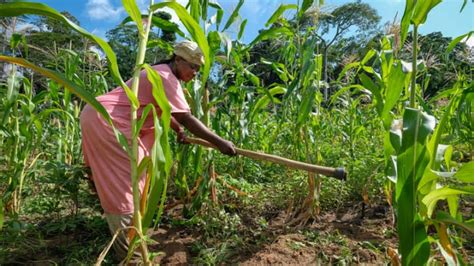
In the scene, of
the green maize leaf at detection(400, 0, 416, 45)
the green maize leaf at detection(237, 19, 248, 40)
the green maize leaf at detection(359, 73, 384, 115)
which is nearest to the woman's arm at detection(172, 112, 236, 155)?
the green maize leaf at detection(359, 73, 384, 115)

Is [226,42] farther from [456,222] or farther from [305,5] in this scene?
→ [456,222]

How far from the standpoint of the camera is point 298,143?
8.73 feet

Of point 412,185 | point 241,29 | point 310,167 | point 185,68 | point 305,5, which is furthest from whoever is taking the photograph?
point 241,29

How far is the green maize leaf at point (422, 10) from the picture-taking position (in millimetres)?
1299

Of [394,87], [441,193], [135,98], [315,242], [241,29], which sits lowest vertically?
[315,242]

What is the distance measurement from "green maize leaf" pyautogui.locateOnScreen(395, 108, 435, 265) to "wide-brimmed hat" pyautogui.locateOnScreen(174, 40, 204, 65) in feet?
4.53

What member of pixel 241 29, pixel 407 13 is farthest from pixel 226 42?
pixel 407 13

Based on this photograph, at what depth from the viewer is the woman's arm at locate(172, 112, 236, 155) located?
198cm

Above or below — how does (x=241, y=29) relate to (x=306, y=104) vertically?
above

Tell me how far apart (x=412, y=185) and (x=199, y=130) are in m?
1.24

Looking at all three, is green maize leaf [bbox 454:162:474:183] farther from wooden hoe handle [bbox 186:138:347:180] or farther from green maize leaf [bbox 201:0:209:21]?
green maize leaf [bbox 201:0:209:21]

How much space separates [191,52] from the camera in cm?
213

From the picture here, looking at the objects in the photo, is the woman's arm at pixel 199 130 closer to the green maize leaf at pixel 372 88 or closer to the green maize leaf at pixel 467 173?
the green maize leaf at pixel 372 88

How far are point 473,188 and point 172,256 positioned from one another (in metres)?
1.66
